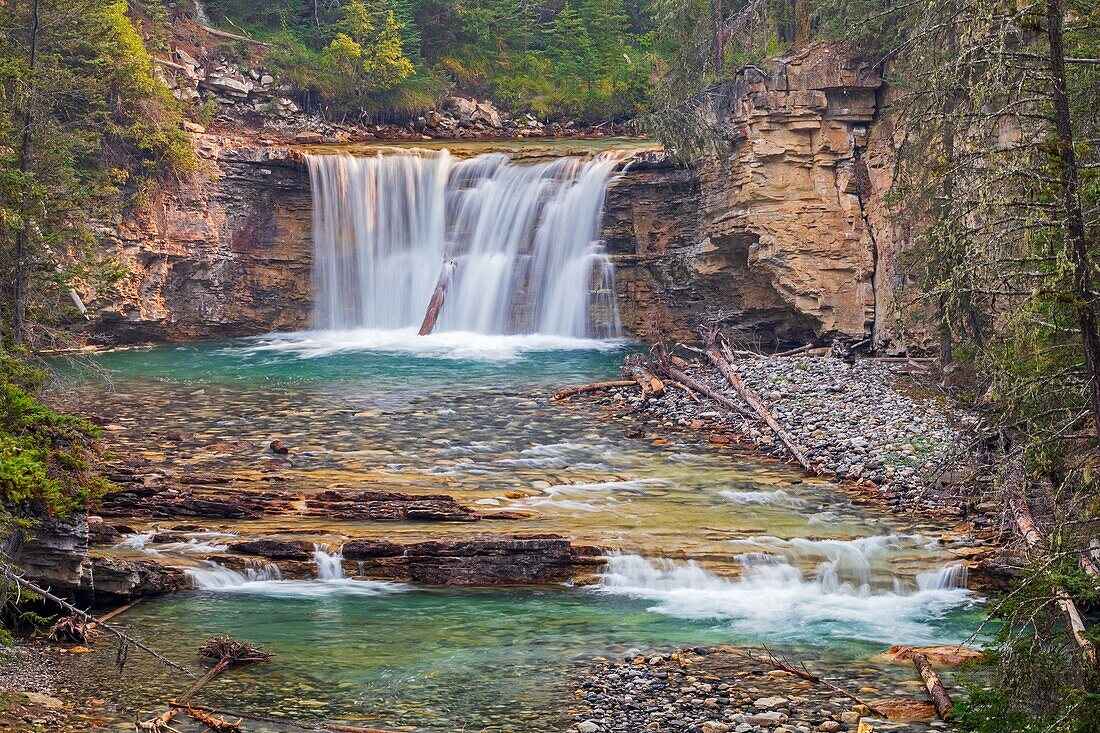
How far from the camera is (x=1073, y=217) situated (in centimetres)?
706

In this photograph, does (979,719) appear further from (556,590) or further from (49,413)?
(49,413)

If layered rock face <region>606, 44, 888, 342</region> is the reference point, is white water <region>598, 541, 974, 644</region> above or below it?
below

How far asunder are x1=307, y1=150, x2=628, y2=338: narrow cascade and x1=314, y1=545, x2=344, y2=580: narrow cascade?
18.8m

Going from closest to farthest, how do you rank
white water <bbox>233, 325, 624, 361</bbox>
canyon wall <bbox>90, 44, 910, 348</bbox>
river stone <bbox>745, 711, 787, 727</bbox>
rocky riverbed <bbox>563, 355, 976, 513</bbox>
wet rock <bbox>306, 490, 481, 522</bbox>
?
river stone <bbox>745, 711, 787, 727</bbox> < wet rock <bbox>306, 490, 481, 522</bbox> < rocky riverbed <bbox>563, 355, 976, 513</bbox> < canyon wall <bbox>90, 44, 910, 348</bbox> < white water <bbox>233, 325, 624, 361</bbox>

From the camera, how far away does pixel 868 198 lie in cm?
2528

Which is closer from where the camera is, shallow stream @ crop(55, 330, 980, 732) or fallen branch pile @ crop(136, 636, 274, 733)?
fallen branch pile @ crop(136, 636, 274, 733)

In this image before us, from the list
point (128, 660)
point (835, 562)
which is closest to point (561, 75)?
point (835, 562)

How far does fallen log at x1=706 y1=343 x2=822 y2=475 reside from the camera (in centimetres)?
1753

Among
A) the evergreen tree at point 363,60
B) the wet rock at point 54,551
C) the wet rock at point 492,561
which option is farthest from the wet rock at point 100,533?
the evergreen tree at point 363,60

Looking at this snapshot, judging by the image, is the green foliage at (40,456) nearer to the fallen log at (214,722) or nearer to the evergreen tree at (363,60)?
the fallen log at (214,722)

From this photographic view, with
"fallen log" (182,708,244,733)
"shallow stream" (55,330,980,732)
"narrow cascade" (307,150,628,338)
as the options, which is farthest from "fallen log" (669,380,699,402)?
"fallen log" (182,708,244,733)

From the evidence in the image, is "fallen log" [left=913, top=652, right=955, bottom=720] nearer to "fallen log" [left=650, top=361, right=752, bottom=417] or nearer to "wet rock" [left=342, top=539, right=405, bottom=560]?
"wet rock" [left=342, top=539, right=405, bottom=560]

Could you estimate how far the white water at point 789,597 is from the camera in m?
11.4

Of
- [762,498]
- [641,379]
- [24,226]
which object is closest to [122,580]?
[24,226]
